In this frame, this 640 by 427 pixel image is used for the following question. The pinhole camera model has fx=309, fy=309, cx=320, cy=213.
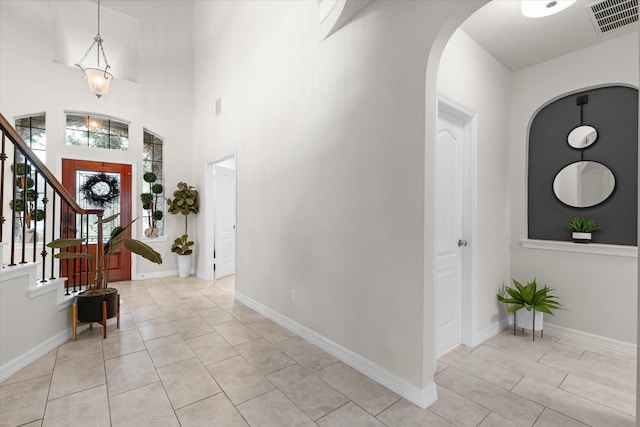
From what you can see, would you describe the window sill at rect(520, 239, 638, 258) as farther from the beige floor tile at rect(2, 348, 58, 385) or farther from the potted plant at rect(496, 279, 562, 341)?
the beige floor tile at rect(2, 348, 58, 385)

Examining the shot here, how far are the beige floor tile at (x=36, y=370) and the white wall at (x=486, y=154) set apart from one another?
3.64 m

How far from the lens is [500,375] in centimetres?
238

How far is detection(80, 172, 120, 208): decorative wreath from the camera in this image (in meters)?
5.25

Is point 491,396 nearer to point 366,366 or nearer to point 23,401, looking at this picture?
point 366,366

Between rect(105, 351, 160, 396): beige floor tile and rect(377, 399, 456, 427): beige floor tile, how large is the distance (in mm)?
1672

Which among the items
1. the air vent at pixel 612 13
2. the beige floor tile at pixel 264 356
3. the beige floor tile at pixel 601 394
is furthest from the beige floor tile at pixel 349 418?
the air vent at pixel 612 13

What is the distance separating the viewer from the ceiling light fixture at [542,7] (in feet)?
7.67

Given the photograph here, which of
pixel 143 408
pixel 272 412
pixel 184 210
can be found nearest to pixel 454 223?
pixel 272 412

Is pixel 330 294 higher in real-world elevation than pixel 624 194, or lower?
lower

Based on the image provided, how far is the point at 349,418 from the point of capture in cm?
187

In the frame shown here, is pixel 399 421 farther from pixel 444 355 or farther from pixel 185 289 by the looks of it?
pixel 185 289

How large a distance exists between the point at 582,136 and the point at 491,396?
2628mm

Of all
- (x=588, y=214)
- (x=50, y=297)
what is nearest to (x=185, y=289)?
(x=50, y=297)

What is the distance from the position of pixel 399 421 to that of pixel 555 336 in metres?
2.32
